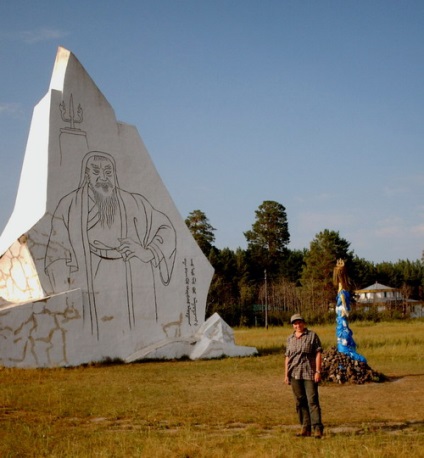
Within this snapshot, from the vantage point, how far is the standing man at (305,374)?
6863 mm

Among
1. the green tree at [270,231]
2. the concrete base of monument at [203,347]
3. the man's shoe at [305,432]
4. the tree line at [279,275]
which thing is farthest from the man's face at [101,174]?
the green tree at [270,231]

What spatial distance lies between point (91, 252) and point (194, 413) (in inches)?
337

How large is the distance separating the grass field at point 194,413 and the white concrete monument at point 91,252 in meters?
1.14

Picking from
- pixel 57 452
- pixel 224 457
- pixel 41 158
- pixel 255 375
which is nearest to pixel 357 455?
pixel 224 457

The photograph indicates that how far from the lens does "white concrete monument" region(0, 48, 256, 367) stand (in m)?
15.7

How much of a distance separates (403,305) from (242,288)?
14980 millimetres

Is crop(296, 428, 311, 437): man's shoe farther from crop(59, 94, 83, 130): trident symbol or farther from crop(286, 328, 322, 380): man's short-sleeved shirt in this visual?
crop(59, 94, 83, 130): trident symbol

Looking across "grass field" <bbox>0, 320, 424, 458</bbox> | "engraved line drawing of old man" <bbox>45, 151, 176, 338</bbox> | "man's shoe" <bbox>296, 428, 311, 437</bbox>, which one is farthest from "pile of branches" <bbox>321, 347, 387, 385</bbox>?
"engraved line drawing of old man" <bbox>45, 151, 176, 338</bbox>

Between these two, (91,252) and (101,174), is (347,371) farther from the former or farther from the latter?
(101,174)

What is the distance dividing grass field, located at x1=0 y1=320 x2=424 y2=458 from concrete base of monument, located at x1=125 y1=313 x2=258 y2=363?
4.72ft

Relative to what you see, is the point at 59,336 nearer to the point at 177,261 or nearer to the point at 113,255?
the point at 113,255

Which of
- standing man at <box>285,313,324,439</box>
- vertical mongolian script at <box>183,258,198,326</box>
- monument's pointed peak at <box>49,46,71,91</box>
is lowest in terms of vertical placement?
standing man at <box>285,313,324,439</box>

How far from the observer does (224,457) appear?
612 centimetres

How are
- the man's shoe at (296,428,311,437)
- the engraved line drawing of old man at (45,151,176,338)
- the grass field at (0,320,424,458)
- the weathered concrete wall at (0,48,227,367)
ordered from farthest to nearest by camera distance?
1. the engraved line drawing of old man at (45,151,176,338)
2. the weathered concrete wall at (0,48,227,367)
3. the man's shoe at (296,428,311,437)
4. the grass field at (0,320,424,458)
